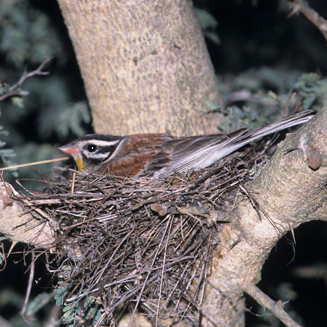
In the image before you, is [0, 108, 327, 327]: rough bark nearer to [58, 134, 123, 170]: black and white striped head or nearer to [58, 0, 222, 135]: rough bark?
[58, 134, 123, 170]: black and white striped head

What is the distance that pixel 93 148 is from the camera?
5516 millimetres

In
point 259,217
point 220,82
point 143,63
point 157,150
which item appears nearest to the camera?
point 259,217

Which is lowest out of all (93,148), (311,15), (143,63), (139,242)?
(139,242)

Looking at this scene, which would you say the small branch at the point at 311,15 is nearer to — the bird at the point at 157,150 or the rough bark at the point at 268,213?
the bird at the point at 157,150

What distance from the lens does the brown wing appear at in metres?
4.89

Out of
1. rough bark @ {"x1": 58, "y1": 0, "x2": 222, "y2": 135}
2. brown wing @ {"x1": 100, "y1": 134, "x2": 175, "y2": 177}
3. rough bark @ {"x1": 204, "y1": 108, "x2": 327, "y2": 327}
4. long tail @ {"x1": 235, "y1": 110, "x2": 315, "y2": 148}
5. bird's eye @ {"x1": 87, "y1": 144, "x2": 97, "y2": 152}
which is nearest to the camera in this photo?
rough bark @ {"x1": 204, "y1": 108, "x2": 327, "y2": 327}

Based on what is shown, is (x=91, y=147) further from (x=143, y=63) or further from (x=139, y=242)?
(x=139, y=242)

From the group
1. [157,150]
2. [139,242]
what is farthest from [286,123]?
[139,242]

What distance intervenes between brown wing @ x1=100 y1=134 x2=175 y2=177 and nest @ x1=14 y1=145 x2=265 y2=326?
76cm

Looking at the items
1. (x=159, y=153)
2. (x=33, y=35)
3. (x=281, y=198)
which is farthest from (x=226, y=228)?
(x=33, y=35)

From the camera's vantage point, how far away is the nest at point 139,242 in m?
3.84

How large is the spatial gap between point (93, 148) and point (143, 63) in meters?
1.18

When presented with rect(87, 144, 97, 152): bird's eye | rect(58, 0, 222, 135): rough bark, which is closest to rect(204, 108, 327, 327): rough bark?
rect(58, 0, 222, 135): rough bark

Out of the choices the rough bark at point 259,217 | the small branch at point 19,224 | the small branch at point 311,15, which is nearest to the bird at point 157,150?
the rough bark at point 259,217
